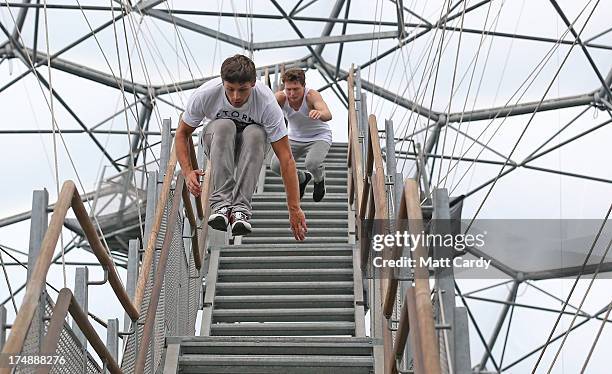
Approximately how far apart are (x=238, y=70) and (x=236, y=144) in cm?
78

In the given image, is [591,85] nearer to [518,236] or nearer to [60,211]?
[518,236]

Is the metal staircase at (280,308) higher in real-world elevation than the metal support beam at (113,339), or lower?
higher

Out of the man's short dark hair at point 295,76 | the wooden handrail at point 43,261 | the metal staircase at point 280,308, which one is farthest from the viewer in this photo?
the man's short dark hair at point 295,76

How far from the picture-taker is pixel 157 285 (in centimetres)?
698

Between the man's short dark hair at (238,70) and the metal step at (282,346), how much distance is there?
69.4 inches

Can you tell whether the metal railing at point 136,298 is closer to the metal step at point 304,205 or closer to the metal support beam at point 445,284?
the metal support beam at point 445,284

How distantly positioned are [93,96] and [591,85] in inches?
363

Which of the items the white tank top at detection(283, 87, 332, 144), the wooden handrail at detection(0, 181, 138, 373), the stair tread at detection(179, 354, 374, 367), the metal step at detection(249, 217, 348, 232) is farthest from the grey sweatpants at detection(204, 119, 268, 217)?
the metal step at detection(249, 217, 348, 232)

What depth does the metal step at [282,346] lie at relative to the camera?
25.3ft

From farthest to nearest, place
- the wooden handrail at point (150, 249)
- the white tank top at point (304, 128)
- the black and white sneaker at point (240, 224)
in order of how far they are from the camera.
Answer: the white tank top at point (304, 128) → the black and white sneaker at point (240, 224) → the wooden handrail at point (150, 249)

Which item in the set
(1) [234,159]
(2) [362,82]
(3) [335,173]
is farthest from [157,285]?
(2) [362,82]

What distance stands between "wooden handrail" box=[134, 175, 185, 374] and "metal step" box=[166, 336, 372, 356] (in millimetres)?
844

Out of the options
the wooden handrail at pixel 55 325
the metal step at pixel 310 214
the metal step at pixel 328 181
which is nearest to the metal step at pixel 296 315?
the metal step at pixel 310 214

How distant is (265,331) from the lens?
875 cm
